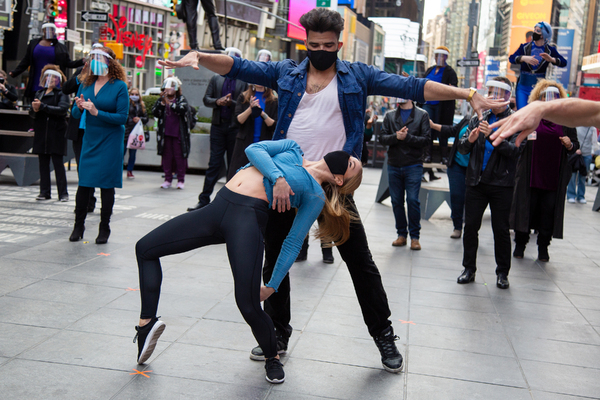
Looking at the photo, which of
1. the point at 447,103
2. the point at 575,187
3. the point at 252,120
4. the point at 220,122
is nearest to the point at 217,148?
the point at 220,122

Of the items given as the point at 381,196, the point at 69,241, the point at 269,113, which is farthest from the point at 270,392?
the point at 381,196

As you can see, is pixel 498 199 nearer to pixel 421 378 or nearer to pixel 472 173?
pixel 472 173

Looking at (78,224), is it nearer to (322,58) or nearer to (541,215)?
(322,58)

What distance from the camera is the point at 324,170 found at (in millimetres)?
3609

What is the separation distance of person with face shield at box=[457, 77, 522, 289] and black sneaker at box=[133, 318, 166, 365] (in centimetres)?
363

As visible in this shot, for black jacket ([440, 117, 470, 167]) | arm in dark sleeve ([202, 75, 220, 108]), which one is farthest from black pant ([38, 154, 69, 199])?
black jacket ([440, 117, 470, 167])

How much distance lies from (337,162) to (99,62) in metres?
4.23

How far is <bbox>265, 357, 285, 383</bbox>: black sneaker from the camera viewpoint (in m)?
3.60

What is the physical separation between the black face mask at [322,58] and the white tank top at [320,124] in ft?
0.40

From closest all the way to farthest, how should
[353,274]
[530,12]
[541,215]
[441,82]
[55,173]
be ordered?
[353,274] < [541,215] < [55,173] < [441,82] < [530,12]

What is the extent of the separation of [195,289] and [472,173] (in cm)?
295

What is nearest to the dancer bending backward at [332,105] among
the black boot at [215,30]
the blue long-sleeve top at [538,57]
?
the blue long-sleeve top at [538,57]

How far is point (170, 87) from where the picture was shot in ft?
39.4

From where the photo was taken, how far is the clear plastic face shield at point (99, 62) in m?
6.81
